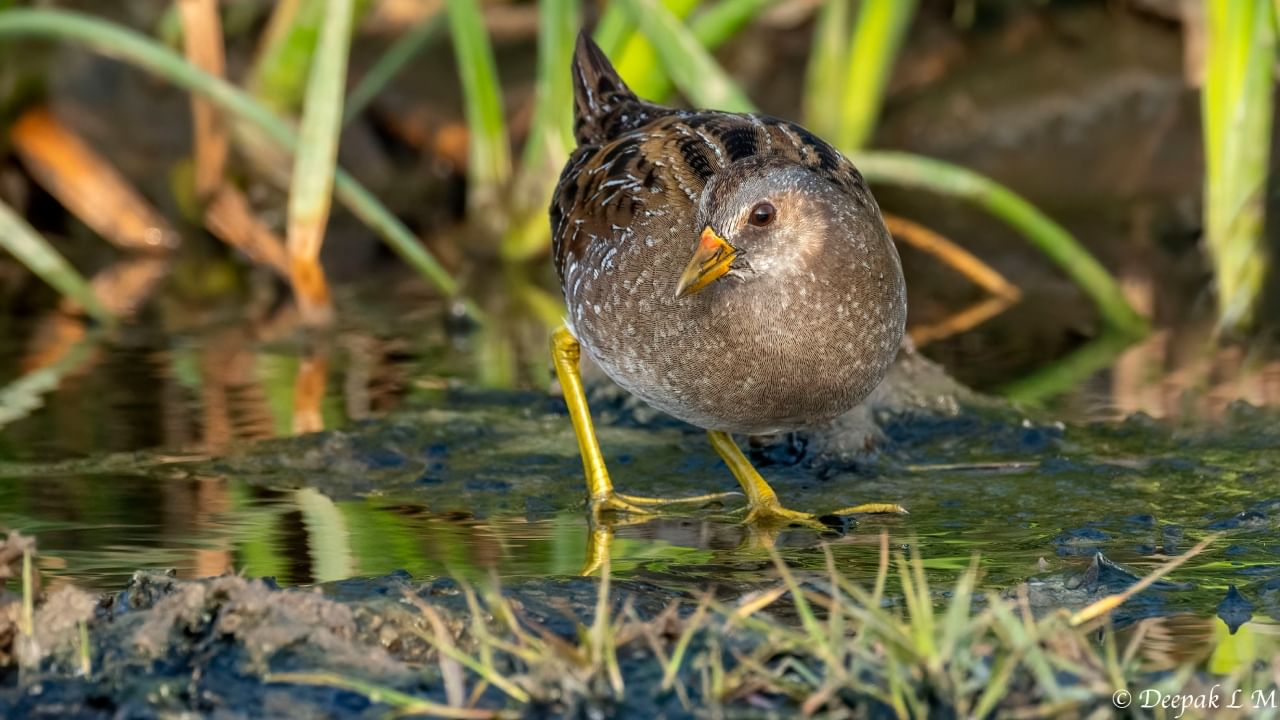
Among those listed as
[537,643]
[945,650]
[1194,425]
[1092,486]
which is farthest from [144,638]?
[1194,425]

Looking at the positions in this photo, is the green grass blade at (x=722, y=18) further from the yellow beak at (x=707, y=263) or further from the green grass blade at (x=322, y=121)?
the yellow beak at (x=707, y=263)

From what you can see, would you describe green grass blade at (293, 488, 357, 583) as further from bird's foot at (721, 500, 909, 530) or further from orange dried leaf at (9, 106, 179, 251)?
orange dried leaf at (9, 106, 179, 251)

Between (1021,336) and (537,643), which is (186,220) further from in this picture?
(537,643)

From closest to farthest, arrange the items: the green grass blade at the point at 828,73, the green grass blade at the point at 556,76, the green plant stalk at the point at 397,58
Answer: the green grass blade at the point at 556,76 → the green plant stalk at the point at 397,58 → the green grass blade at the point at 828,73

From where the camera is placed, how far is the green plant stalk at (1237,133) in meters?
7.22

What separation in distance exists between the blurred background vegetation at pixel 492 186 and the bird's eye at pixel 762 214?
7.23 ft

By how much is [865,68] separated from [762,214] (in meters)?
5.86

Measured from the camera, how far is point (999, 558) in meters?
4.59

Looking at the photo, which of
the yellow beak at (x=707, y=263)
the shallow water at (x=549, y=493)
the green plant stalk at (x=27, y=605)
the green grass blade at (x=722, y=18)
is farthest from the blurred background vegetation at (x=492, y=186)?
the green plant stalk at (x=27, y=605)

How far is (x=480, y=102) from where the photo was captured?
9.45 meters

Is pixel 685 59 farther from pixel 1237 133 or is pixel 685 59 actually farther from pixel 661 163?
pixel 1237 133

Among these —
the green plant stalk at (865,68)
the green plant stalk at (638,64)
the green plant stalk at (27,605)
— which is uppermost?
the green plant stalk at (865,68)

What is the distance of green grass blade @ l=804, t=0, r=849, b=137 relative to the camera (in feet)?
34.4

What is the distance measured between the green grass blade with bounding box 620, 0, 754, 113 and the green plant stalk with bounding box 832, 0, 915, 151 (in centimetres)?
265
